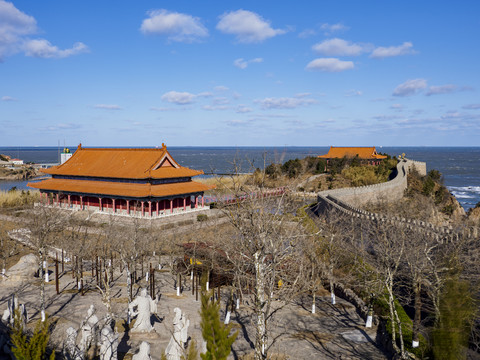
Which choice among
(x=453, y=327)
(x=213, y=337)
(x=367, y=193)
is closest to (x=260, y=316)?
(x=213, y=337)

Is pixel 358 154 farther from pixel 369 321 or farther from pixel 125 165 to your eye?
pixel 369 321

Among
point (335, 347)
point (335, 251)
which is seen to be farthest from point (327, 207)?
point (335, 347)

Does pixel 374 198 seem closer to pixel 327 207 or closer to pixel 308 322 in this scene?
pixel 327 207

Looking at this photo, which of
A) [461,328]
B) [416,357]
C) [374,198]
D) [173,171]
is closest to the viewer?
[461,328]

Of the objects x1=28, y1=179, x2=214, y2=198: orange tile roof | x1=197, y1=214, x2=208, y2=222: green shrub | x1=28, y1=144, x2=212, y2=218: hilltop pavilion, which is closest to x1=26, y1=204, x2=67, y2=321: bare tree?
x1=28, y1=179, x2=214, y2=198: orange tile roof

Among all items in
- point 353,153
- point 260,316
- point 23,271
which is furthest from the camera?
point 353,153

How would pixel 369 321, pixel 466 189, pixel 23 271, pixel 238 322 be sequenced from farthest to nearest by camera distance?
pixel 466 189, pixel 23 271, pixel 238 322, pixel 369 321

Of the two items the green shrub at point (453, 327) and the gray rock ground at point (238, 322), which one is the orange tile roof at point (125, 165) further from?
the green shrub at point (453, 327)
